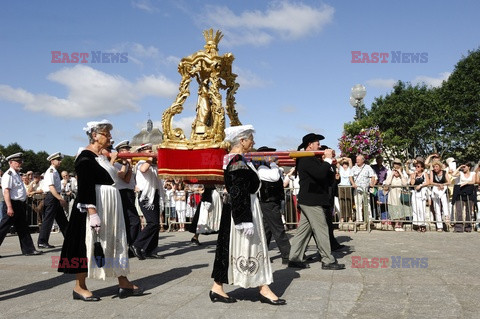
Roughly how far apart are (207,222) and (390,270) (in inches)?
159

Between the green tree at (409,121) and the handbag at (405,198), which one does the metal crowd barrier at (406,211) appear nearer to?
the handbag at (405,198)

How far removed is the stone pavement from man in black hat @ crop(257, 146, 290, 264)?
356 millimetres

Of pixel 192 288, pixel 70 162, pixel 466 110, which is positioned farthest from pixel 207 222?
pixel 70 162

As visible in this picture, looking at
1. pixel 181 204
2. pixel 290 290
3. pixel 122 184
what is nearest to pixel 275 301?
pixel 290 290

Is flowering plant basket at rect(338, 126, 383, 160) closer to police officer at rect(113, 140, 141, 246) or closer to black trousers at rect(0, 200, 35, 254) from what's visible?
police officer at rect(113, 140, 141, 246)

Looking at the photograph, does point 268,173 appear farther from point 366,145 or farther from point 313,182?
point 366,145

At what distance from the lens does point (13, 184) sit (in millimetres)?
9156

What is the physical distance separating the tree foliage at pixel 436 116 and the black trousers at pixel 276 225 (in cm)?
2836

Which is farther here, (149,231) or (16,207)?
(16,207)

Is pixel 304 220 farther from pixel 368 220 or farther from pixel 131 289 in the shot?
pixel 368 220

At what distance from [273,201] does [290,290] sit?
2241mm

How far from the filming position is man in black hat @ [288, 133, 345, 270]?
654 centimetres

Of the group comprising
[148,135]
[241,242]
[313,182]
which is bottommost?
[241,242]

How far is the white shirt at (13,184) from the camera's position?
29.7 ft
